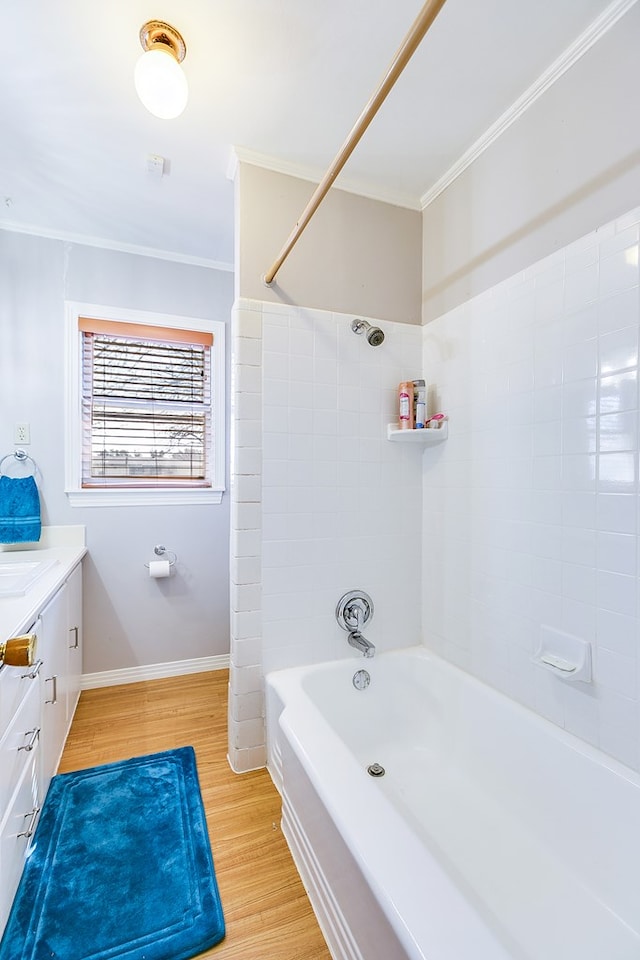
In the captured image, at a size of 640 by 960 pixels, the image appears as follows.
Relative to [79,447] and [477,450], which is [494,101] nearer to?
[477,450]

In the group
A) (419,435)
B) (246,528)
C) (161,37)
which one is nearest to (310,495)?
(246,528)

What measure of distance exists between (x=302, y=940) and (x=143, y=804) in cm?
77

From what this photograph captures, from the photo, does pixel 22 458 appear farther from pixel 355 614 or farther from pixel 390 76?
pixel 390 76

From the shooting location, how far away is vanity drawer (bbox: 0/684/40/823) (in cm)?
111

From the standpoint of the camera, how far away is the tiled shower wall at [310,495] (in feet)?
5.90

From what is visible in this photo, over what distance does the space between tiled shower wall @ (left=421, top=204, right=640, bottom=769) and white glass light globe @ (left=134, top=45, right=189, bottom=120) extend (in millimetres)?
1226

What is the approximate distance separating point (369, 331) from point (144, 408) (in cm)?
145

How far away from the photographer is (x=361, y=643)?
188cm

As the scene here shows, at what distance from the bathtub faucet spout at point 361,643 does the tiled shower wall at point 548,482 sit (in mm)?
346

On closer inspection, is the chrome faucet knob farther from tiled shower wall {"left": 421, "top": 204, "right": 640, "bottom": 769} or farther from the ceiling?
the ceiling

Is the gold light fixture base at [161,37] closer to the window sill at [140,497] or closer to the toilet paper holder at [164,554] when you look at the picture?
the window sill at [140,497]

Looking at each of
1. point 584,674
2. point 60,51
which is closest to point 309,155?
point 60,51

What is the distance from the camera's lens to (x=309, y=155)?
1.83 m

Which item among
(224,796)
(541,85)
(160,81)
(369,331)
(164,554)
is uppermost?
(541,85)
